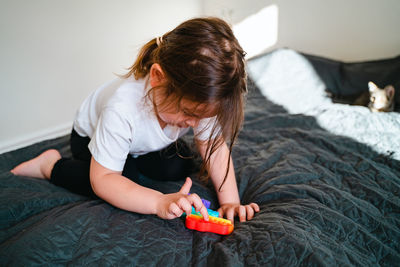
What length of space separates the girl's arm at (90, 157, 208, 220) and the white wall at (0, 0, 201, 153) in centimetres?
123

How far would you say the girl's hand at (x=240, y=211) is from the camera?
754 millimetres

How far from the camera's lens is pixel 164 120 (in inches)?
30.7

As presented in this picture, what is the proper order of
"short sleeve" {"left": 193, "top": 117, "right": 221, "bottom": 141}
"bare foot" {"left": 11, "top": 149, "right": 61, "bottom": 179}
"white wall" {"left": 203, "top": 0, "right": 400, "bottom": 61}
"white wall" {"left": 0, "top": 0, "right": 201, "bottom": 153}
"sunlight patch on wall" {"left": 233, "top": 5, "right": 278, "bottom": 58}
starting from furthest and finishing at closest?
"sunlight patch on wall" {"left": 233, "top": 5, "right": 278, "bottom": 58}
"white wall" {"left": 203, "top": 0, "right": 400, "bottom": 61}
"white wall" {"left": 0, "top": 0, "right": 201, "bottom": 153}
"bare foot" {"left": 11, "top": 149, "right": 61, "bottom": 179}
"short sleeve" {"left": 193, "top": 117, "right": 221, "bottom": 141}

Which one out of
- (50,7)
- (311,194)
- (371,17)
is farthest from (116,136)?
(371,17)

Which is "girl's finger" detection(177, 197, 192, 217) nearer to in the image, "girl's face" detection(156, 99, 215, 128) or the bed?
the bed

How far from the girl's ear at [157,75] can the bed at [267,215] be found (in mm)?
332

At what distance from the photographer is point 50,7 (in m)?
1.68

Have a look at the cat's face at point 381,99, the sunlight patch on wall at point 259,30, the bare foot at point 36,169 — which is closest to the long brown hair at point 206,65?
the bare foot at point 36,169

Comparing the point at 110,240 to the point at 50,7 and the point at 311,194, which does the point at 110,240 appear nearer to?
the point at 311,194

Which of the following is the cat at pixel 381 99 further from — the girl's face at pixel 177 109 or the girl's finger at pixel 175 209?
the girl's finger at pixel 175 209

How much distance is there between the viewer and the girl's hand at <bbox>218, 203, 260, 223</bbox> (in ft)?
2.47

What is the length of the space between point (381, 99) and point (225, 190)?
3.36 feet

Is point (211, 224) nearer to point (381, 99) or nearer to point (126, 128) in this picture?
point (126, 128)

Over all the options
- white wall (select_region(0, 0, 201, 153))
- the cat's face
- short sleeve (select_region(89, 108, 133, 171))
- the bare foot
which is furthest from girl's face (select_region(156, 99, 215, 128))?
white wall (select_region(0, 0, 201, 153))
